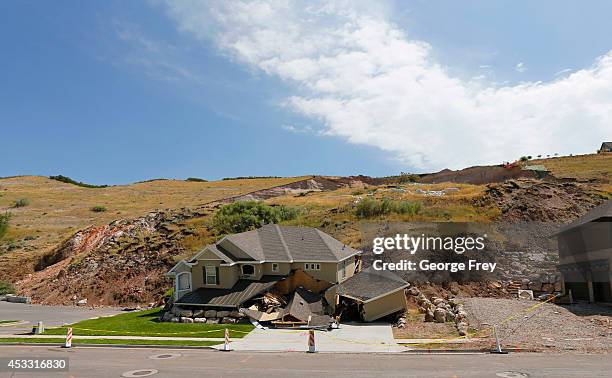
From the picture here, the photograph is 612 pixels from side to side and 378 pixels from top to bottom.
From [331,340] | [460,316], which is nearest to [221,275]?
[331,340]

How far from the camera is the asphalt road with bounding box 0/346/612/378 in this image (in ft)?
51.7

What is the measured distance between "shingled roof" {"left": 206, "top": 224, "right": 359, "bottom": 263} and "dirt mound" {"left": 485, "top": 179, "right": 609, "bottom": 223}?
23.2m

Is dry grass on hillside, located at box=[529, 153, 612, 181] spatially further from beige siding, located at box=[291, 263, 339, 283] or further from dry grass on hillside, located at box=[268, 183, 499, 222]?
beige siding, located at box=[291, 263, 339, 283]

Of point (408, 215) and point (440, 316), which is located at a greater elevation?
point (408, 215)

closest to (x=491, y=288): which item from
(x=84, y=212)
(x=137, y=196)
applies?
(x=84, y=212)

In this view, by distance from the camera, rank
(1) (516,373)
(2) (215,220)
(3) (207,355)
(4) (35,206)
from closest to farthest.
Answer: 1. (1) (516,373)
2. (3) (207,355)
3. (2) (215,220)
4. (4) (35,206)

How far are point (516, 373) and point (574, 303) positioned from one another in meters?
20.7

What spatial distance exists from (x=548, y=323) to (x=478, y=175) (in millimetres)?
62419

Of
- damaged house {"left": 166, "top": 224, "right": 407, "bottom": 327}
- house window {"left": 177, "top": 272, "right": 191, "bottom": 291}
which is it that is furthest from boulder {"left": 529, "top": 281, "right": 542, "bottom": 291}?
house window {"left": 177, "top": 272, "right": 191, "bottom": 291}

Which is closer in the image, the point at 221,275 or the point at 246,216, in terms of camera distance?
the point at 221,275

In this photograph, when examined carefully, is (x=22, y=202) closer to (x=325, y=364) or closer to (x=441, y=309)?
(x=441, y=309)

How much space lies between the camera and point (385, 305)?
29.7 metres

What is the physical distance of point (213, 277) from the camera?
32.7m

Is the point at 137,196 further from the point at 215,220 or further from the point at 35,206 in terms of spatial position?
the point at 215,220
